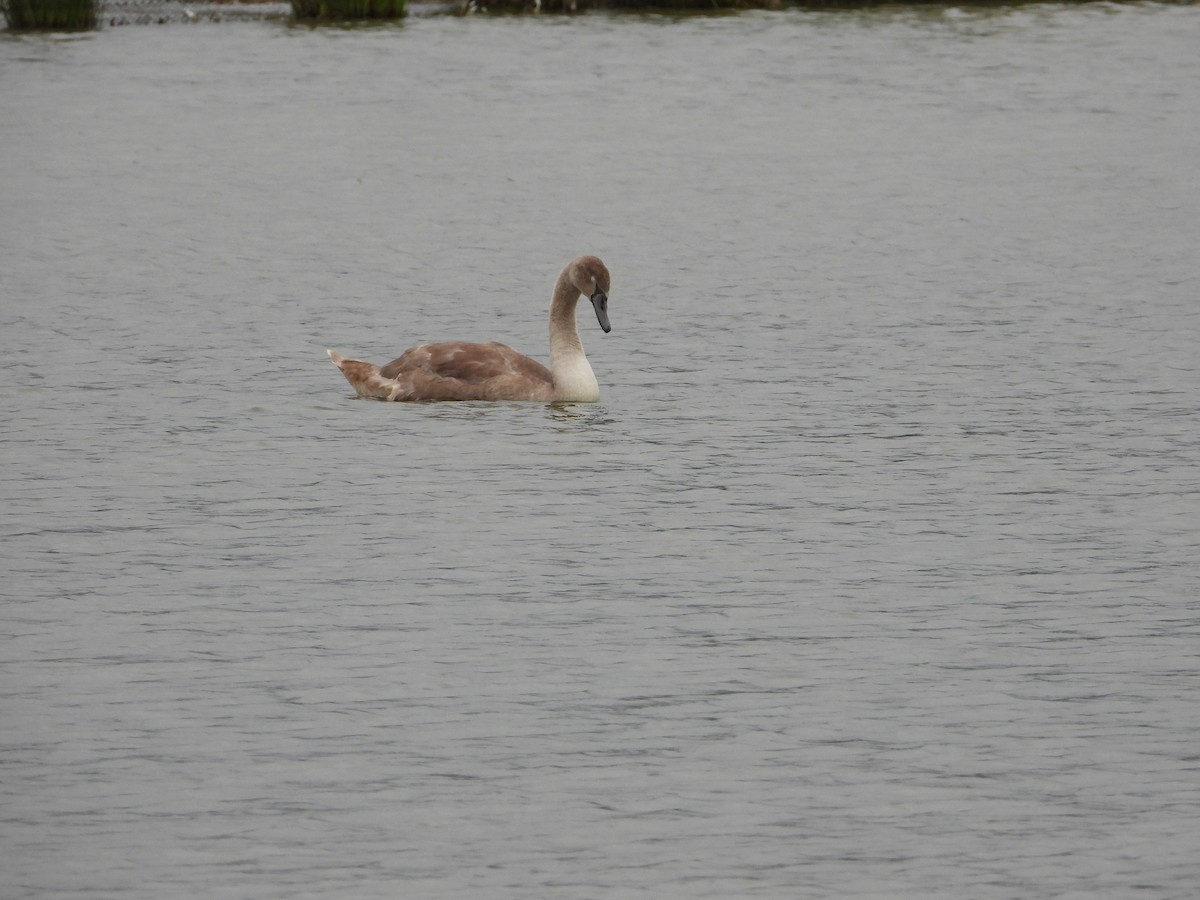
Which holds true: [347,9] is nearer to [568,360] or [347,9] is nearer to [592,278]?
[592,278]

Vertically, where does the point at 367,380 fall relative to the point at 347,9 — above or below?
below

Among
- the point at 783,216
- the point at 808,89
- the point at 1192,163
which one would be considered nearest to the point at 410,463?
the point at 783,216

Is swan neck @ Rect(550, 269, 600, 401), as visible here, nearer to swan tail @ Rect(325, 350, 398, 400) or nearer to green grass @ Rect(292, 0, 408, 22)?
swan tail @ Rect(325, 350, 398, 400)

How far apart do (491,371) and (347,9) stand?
95.2ft

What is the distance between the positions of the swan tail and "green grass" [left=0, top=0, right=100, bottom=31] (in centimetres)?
2808

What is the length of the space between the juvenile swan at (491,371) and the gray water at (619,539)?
0.20 meters

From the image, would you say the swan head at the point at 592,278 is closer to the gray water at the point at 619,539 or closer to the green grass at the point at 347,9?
the gray water at the point at 619,539

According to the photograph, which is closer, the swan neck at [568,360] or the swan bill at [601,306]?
the swan neck at [568,360]

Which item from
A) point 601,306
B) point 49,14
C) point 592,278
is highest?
point 49,14

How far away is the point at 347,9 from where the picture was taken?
42.4 meters

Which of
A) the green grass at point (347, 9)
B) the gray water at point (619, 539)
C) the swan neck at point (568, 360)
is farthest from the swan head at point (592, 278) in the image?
the green grass at point (347, 9)

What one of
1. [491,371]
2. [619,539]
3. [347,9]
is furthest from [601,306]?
[347,9]

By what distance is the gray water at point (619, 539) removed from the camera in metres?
7.39

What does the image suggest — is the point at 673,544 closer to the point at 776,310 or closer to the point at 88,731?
the point at 88,731
